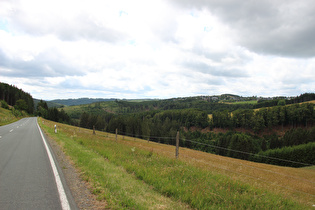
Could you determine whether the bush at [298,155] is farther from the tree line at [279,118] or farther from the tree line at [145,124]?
the tree line at [279,118]

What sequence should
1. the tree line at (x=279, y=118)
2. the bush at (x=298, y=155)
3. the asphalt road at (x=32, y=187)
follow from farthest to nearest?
the tree line at (x=279, y=118), the bush at (x=298, y=155), the asphalt road at (x=32, y=187)

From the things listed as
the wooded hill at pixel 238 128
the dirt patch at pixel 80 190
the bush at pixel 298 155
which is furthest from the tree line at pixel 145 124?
the dirt patch at pixel 80 190

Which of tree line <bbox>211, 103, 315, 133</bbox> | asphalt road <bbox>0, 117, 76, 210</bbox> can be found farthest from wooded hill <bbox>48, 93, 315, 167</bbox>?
asphalt road <bbox>0, 117, 76, 210</bbox>

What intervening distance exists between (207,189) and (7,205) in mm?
5798

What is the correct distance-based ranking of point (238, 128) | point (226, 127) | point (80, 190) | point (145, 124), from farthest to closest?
point (226, 127), point (238, 128), point (145, 124), point (80, 190)

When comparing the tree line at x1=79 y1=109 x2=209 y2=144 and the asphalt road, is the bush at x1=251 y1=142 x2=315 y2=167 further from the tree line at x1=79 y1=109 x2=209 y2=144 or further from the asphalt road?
the asphalt road

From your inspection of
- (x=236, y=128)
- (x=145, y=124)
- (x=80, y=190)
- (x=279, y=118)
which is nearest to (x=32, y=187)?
(x=80, y=190)

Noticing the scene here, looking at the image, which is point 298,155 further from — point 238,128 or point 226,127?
point 226,127

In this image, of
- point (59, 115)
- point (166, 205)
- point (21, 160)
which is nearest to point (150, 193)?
point (166, 205)

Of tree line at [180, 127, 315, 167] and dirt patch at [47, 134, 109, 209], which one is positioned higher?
dirt patch at [47, 134, 109, 209]

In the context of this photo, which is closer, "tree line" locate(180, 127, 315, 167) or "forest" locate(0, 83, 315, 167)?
"tree line" locate(180, 127, 315, 167)

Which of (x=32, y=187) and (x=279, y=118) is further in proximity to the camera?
(x=279, y=118)

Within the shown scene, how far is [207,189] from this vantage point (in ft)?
19.5

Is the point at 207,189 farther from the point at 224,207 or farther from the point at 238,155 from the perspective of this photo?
the point at 238,155
